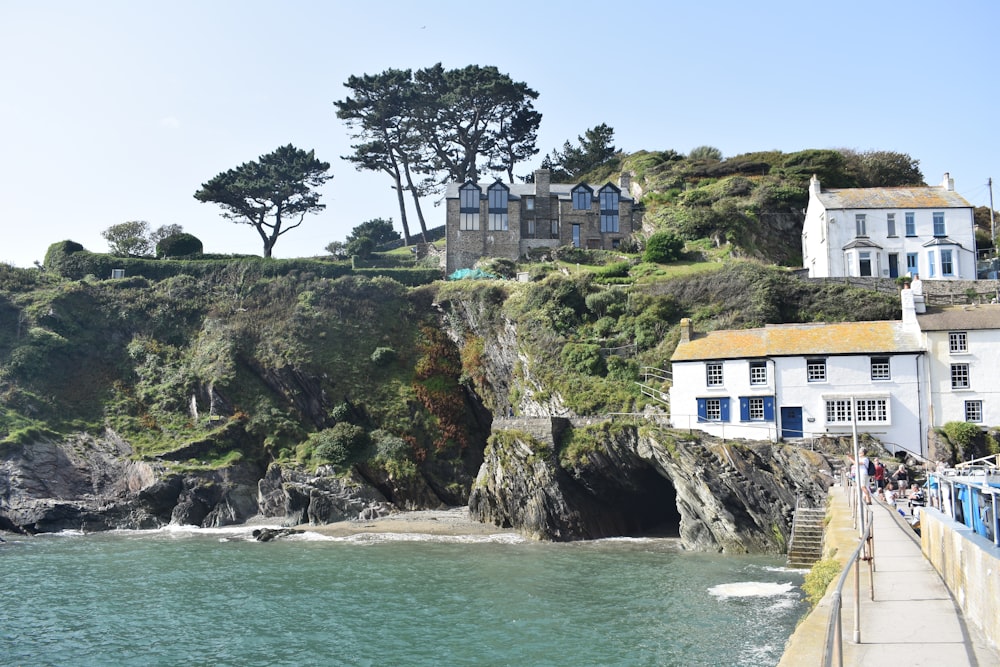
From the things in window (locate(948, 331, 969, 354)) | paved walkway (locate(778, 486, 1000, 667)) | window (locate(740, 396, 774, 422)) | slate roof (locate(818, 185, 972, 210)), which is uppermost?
slate roof (locate(818, 185, 972, 210))

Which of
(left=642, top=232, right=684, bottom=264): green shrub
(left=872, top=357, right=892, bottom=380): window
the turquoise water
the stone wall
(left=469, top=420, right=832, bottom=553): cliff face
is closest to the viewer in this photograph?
the stone wall

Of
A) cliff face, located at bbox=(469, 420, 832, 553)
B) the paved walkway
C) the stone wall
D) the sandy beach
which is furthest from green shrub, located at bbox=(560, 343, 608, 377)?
the stone wall

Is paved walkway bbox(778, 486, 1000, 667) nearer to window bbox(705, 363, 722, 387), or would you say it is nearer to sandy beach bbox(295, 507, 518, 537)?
window bbox(705, 363, 722, 387)

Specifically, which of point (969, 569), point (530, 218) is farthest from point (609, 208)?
point (969, 569)

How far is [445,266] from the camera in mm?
73188

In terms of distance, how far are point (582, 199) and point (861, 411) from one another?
4012cm

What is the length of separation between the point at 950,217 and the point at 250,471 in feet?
163

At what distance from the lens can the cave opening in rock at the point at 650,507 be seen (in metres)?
45.7

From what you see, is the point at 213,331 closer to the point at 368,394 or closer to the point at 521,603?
the point at 368,394

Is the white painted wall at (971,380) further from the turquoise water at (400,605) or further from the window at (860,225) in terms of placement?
the window at (860,225)

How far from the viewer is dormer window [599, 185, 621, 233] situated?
74438 mm

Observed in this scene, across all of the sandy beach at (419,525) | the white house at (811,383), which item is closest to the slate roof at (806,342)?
the white house at (811,383)

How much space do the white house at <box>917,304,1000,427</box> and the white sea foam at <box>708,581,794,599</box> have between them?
542 inches

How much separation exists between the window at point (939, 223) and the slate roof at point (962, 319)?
46.8ft
